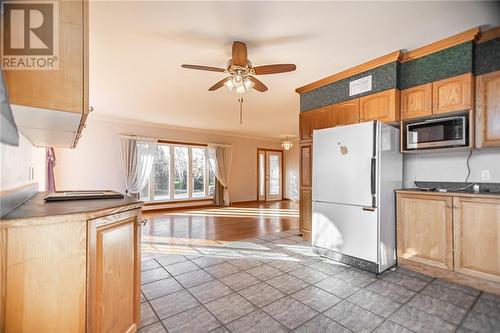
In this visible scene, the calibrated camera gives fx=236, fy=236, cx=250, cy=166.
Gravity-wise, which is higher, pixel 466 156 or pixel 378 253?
pixel 466 156

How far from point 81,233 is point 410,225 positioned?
3.08 meters

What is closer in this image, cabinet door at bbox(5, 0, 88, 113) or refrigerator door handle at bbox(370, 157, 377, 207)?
cabinet door at bbox(5, 0, 88, 113)

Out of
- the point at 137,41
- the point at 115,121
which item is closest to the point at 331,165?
the point at 137,41

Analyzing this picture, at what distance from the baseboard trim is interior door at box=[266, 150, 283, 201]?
21.9ft

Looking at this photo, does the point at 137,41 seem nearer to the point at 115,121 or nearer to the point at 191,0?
the point at 191,0

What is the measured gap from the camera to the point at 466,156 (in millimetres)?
2654

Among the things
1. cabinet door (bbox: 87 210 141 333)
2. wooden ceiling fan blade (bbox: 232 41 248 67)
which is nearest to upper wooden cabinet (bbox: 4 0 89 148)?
cabinet door (bbox: 87 210 141 333)

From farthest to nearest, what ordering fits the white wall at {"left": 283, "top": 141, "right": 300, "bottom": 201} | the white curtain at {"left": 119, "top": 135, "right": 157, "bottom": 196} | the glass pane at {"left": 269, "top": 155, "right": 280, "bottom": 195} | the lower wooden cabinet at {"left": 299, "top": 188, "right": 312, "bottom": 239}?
the glass pane at {"left": 269, "top": 155, "right": 280, "bottom": 195} < the white wall at {"left": 283, "top": 141, "right": 300, "bottom": 201} < the white curtain at {"left": 119, "top": 135, "right": 157, "bottom": 196} < the lower wooden cabinet at {"left": 299, "top": 188, "right": 312, "bottom": 239}

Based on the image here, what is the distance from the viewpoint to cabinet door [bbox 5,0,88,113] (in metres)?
1.15

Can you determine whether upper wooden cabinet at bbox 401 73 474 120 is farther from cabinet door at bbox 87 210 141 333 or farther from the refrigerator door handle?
cabinet door at bbox 87 210 141 333

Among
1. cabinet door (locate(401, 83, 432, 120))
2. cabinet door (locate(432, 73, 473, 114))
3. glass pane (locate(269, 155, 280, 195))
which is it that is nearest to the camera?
cabinet door (locate(432, 73, 473, 114))

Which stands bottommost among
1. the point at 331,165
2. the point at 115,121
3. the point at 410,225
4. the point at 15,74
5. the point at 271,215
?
the point at 271,215

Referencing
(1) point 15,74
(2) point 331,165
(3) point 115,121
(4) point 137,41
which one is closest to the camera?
(1) point 15,74

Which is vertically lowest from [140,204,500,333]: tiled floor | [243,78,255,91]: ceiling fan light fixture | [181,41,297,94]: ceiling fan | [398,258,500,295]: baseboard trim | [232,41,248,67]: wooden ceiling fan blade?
[140,204,500,333]: tiled floor
